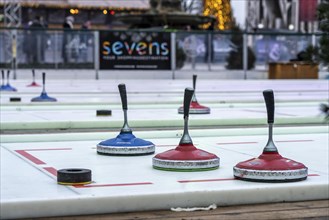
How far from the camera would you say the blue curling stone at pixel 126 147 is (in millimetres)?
6543

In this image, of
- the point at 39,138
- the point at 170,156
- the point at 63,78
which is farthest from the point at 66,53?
the point at 170,156

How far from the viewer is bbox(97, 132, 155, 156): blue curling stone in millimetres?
6543

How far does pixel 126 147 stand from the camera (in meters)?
6.55

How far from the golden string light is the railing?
15.2m

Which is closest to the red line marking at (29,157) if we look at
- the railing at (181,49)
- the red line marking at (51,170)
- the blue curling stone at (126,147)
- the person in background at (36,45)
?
the red line marking at (51,170)

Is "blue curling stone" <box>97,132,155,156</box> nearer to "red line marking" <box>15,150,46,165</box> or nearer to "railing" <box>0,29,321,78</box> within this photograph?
"red line marking" <box>15,150,46,165</box>

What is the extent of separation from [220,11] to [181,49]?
16855 millimetres

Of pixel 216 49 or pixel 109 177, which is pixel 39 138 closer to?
pixel 109 177

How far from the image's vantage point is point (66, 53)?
26141 millimetres

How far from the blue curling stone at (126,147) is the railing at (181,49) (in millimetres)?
19088

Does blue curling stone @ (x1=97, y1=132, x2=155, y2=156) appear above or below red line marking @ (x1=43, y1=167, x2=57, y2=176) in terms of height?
above

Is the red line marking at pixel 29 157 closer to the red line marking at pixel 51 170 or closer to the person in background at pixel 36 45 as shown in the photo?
the red line marking at pixel 51 170

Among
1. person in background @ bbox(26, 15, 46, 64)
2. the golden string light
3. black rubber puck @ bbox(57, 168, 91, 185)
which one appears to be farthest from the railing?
black rubber puck @ bbox(57, 168, 91, 185)

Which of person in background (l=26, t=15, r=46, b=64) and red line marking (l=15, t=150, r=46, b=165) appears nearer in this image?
red line marking (l=15, t=150, r=46, b=165)
